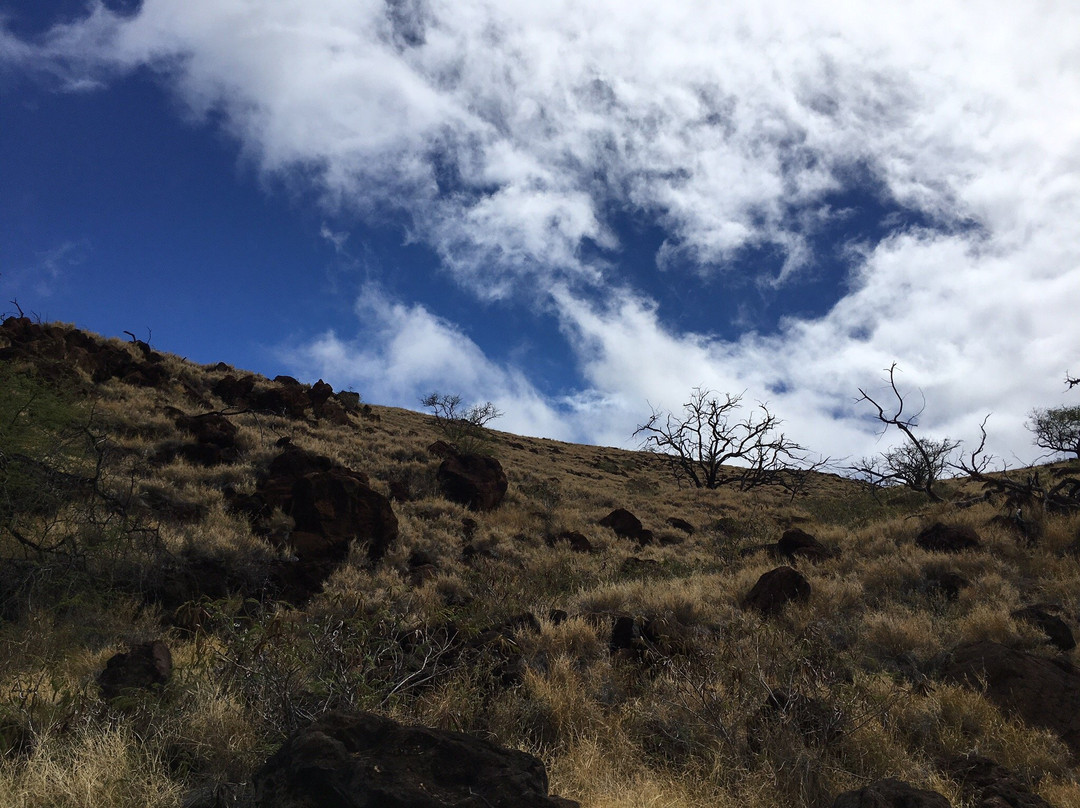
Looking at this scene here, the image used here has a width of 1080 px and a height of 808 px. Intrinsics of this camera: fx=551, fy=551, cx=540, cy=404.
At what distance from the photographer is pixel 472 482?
15547 mm

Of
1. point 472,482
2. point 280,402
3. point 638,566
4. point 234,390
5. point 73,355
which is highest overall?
point 73,355

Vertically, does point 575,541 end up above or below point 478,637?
above

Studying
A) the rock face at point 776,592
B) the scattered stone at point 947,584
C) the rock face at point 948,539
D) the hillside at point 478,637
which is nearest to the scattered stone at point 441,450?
the hillside at point 478,637

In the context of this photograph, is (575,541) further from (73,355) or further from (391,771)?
(73,355)

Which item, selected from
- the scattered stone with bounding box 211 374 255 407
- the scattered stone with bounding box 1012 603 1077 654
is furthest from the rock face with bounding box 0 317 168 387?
the scattered stone with bounding box 1012 603 1077 654

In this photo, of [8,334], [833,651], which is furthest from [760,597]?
[8,334]

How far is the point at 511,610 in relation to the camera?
753cm

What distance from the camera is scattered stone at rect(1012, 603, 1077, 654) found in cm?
601

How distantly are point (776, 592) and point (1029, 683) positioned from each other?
10.1ft

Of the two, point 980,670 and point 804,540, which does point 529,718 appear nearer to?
point 980,670

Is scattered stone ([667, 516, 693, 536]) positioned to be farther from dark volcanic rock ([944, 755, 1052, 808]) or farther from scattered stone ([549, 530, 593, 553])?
dark volcanic rock ([944, 755, 1052, 808])

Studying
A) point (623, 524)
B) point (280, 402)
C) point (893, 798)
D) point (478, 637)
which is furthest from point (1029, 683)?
point (280, 402)

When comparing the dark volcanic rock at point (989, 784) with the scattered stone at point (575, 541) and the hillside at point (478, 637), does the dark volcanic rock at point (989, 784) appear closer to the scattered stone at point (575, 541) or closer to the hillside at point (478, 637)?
the hillside at point (478, 637)

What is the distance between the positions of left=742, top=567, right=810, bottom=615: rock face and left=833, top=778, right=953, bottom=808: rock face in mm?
4718
